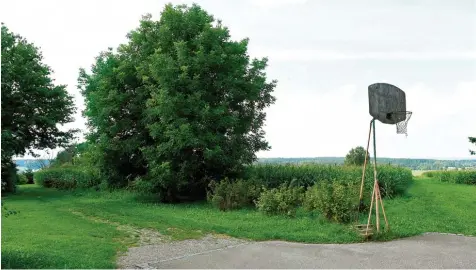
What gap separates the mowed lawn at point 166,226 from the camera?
351 inches

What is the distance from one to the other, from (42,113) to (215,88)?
39.8ft

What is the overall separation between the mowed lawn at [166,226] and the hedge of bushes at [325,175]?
0.78 meters

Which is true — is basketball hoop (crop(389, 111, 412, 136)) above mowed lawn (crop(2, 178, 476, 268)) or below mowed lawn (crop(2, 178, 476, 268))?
above

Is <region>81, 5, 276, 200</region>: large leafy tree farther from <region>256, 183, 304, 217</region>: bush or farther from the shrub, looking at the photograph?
the shrub

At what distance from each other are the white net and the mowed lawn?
2.53 meters

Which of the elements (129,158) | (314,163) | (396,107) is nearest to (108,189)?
(129,158)

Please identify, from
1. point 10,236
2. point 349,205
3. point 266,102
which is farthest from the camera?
point 266,102

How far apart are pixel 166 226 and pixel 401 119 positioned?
275 inches

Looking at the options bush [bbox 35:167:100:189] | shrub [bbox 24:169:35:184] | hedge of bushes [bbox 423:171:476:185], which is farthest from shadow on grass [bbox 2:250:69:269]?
shrub [bbox 24:169:35:184]

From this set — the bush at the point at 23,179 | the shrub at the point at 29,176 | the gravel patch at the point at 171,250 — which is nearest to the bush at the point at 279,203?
the gravel patch at the point at 171,250

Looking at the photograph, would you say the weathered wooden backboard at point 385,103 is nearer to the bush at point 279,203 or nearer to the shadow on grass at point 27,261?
the bush at point 279,203

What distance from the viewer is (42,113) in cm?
2681

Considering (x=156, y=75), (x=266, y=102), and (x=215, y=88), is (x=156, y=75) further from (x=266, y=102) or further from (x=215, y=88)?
(x=266, y=102)

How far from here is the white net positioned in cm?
1158
